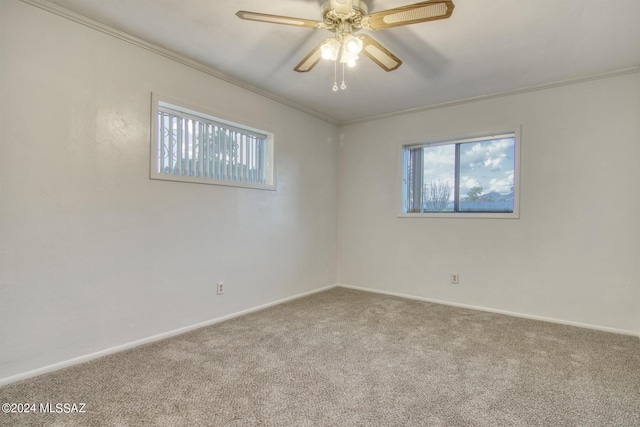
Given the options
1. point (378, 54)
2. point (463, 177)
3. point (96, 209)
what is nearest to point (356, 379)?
point (96, 209)

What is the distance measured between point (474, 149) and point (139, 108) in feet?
11.5

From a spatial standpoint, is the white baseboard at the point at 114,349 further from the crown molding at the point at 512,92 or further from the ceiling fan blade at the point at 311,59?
the crown molding at the point at 512,92

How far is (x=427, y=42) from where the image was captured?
247 cm

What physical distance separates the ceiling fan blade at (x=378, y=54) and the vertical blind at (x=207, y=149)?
1675 millimetres

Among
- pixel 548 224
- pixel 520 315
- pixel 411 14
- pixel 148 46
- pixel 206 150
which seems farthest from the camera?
pixel 520 315

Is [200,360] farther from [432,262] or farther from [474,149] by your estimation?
[474,149]

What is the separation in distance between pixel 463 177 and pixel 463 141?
429 millimetres

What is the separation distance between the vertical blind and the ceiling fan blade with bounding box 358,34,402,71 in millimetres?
1675

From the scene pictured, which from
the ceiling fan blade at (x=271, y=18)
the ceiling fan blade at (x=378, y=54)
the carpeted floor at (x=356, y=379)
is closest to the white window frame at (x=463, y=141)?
the carpeted floor at (x=356, y=379)

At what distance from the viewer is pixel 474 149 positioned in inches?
149

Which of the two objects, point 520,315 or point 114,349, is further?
point 520,315

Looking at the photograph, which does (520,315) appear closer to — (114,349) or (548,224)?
(548,224)

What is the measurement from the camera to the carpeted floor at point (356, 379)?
1.67 m

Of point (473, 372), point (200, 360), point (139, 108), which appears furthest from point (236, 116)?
point (473, 372)
